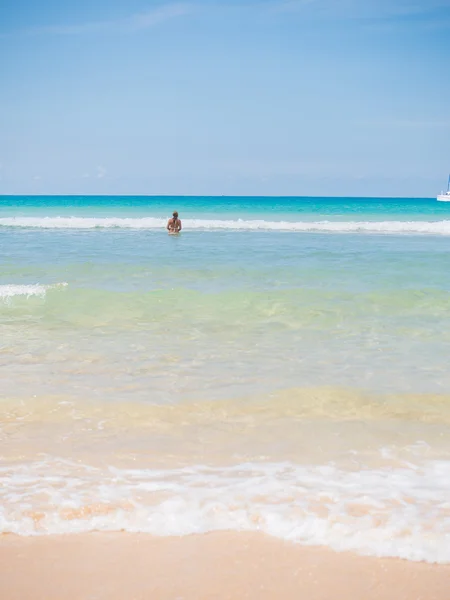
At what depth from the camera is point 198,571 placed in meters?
2.82

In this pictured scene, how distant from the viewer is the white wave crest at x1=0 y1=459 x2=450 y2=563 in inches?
123

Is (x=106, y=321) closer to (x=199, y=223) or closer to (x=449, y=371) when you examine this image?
(x=449, y=371)

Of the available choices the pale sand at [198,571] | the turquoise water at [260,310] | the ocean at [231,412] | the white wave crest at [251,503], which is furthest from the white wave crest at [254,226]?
the pale sand at [198,571]

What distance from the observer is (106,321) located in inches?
322

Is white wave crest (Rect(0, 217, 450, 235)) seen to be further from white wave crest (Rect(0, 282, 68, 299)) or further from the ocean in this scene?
the ocean

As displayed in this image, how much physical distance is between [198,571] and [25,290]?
28.0 feet

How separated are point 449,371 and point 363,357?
2.97 ft

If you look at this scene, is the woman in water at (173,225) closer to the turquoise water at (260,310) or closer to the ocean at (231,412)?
the turquoise water at (260,310)

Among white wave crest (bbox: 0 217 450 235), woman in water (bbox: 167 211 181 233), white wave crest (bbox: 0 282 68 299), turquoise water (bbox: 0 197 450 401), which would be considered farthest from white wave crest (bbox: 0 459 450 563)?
white wave crest (bbox: 0 217 450 235)

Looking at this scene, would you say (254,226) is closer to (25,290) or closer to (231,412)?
(25,290)

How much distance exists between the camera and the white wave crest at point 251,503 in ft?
10.2

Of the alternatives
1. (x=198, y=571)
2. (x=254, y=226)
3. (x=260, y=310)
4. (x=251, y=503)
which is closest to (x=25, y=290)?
(x=260, y=310)

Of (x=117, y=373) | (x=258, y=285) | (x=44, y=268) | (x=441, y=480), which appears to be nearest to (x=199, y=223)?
(x=44, y=268)

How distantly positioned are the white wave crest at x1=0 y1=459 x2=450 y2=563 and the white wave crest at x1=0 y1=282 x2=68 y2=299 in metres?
6.78
